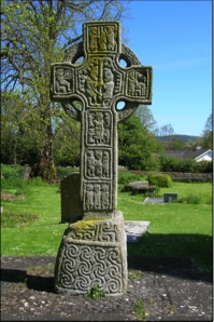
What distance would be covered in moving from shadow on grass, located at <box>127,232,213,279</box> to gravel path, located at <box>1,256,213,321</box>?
33mm

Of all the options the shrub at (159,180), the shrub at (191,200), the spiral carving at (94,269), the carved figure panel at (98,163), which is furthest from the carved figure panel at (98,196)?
the shrub at (159,180)

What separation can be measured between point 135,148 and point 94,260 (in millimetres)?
29441

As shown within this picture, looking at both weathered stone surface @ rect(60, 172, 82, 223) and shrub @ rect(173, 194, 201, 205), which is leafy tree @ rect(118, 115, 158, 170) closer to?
shrub @ rect(173, 194, 201, 205)

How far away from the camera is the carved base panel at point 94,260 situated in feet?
15.5

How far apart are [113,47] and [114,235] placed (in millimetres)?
2277

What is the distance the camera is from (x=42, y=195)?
58.3ft

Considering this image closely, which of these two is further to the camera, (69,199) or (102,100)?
(69,199)

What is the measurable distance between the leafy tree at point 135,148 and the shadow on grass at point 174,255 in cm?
2541

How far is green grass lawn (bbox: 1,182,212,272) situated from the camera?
714 centimetres

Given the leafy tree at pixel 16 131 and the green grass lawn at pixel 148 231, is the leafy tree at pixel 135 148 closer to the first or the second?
the leafy tree at pixel 16 131

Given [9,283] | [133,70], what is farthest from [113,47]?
[9,283]

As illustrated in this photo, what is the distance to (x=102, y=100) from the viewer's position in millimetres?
4832

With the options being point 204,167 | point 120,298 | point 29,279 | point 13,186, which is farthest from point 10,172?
point 204,167

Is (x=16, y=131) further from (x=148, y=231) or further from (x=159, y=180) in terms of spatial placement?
(x=148, y=231)
